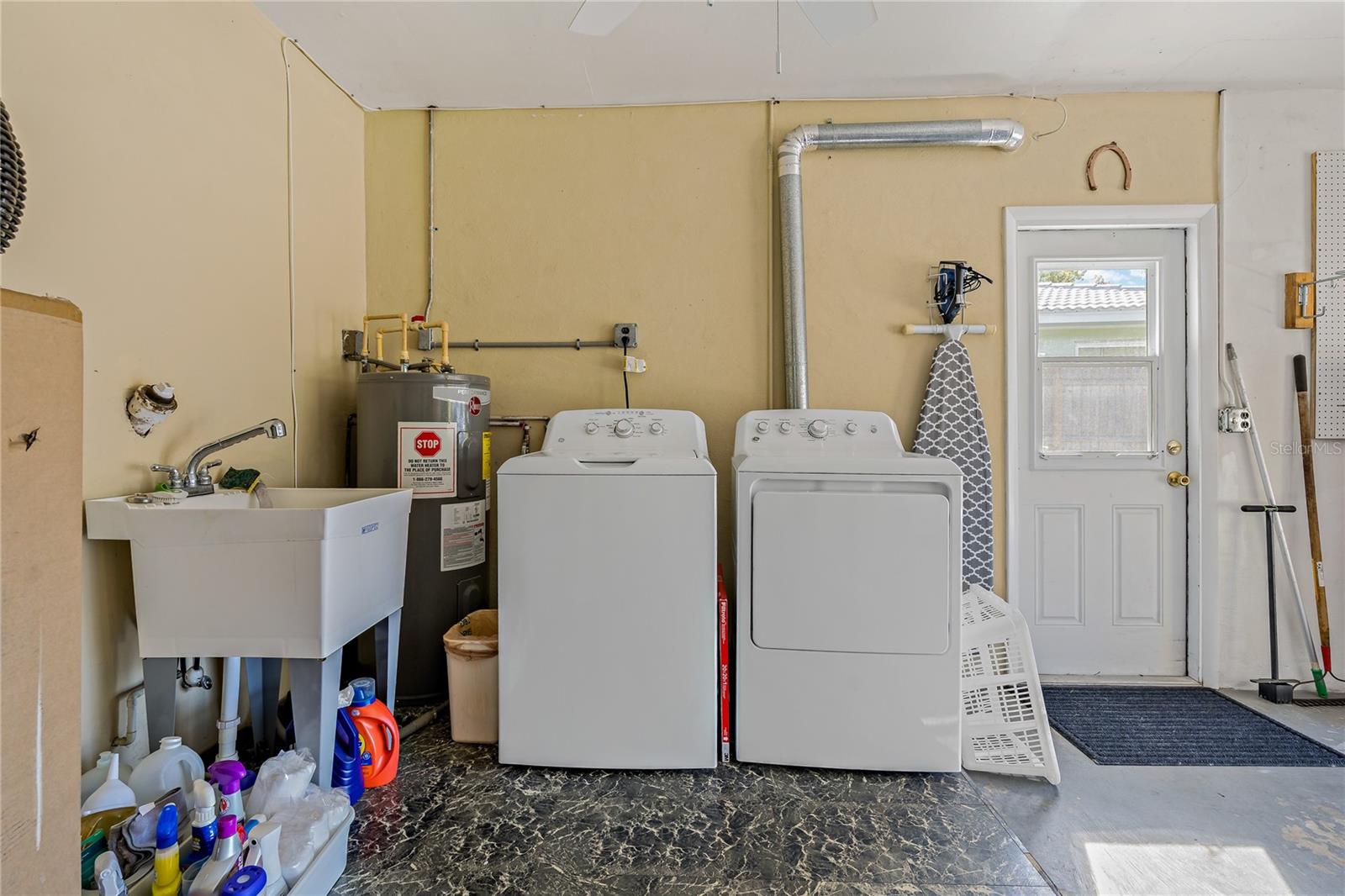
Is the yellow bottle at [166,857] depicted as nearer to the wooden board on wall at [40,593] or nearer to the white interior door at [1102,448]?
the wooden board on wall at [40,593]

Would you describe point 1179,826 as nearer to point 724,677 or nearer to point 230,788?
point 724,677

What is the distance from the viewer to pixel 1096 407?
8.63ft

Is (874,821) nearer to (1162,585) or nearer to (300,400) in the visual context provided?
(1162,585)

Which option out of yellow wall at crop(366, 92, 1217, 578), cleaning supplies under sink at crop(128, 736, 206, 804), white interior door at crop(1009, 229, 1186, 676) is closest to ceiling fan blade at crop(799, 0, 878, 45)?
yellow wall at crop(366, 92, 1217, 578)

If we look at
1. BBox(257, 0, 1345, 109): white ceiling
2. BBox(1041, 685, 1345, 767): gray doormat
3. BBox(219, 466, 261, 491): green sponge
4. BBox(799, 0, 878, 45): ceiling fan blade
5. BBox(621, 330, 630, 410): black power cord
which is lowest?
BBox(1041, 685, 1345, 767): gray doormat

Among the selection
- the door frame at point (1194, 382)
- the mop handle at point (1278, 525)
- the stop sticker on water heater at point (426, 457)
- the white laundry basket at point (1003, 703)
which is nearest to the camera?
the white laundry basket at point (1003, 703)

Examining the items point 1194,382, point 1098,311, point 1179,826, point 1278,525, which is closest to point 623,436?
point 1179,826

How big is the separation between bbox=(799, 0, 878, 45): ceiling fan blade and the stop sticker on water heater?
1733 mm

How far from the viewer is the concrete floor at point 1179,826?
148 cm

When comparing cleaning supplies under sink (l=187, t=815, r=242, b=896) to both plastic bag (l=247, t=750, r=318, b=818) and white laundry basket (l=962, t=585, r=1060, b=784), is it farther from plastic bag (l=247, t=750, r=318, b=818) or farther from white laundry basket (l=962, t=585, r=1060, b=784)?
white laundry basket (l=962, t=585, r=1060, b=784)

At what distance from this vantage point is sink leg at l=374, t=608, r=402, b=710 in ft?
6.39

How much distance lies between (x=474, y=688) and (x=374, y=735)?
0.32 metres

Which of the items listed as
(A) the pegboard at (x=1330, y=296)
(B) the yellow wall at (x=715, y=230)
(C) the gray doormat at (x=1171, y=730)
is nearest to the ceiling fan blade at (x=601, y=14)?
(B) the yellow wall at (x=715, y=230)

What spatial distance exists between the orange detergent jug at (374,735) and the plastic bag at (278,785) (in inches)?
11.6
